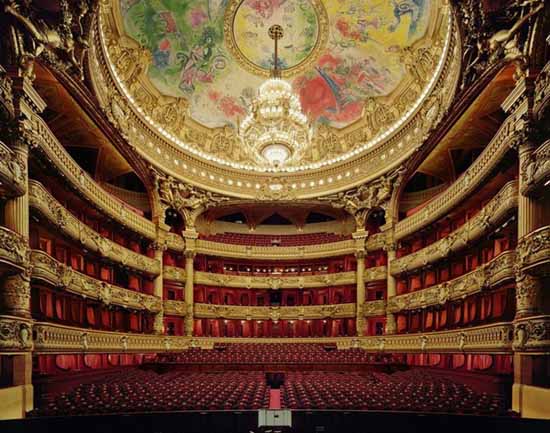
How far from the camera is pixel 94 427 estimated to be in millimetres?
6250

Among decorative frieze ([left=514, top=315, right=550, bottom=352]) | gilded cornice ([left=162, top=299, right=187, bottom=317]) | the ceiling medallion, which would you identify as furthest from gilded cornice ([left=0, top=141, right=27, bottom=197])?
gilded cornice ([left=162, top=299, right=187, bottom=317])

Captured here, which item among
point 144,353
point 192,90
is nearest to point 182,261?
point 144,353

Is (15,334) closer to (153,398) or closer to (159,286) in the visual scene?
(153,398)

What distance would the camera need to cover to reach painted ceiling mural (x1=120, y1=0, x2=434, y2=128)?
15.8m

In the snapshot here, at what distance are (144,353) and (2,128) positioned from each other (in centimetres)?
1019

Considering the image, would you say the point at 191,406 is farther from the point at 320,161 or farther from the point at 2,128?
the point at 320,161

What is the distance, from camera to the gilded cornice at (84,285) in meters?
10.1

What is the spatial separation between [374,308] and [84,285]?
11.9 meters

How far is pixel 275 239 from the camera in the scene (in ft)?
78.7

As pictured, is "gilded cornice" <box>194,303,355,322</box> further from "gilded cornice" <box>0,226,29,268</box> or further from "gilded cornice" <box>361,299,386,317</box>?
"gilded cornice" <box>0,226,29,268</box>

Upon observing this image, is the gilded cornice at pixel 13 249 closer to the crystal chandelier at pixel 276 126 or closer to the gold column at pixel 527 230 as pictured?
the crystal chandelier at pixel 276 126

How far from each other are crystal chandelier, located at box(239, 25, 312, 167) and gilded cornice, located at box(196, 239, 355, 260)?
799 cm

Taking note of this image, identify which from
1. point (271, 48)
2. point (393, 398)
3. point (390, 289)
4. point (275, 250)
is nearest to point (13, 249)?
point (393, 398)

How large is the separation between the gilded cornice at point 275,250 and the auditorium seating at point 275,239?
736mm
